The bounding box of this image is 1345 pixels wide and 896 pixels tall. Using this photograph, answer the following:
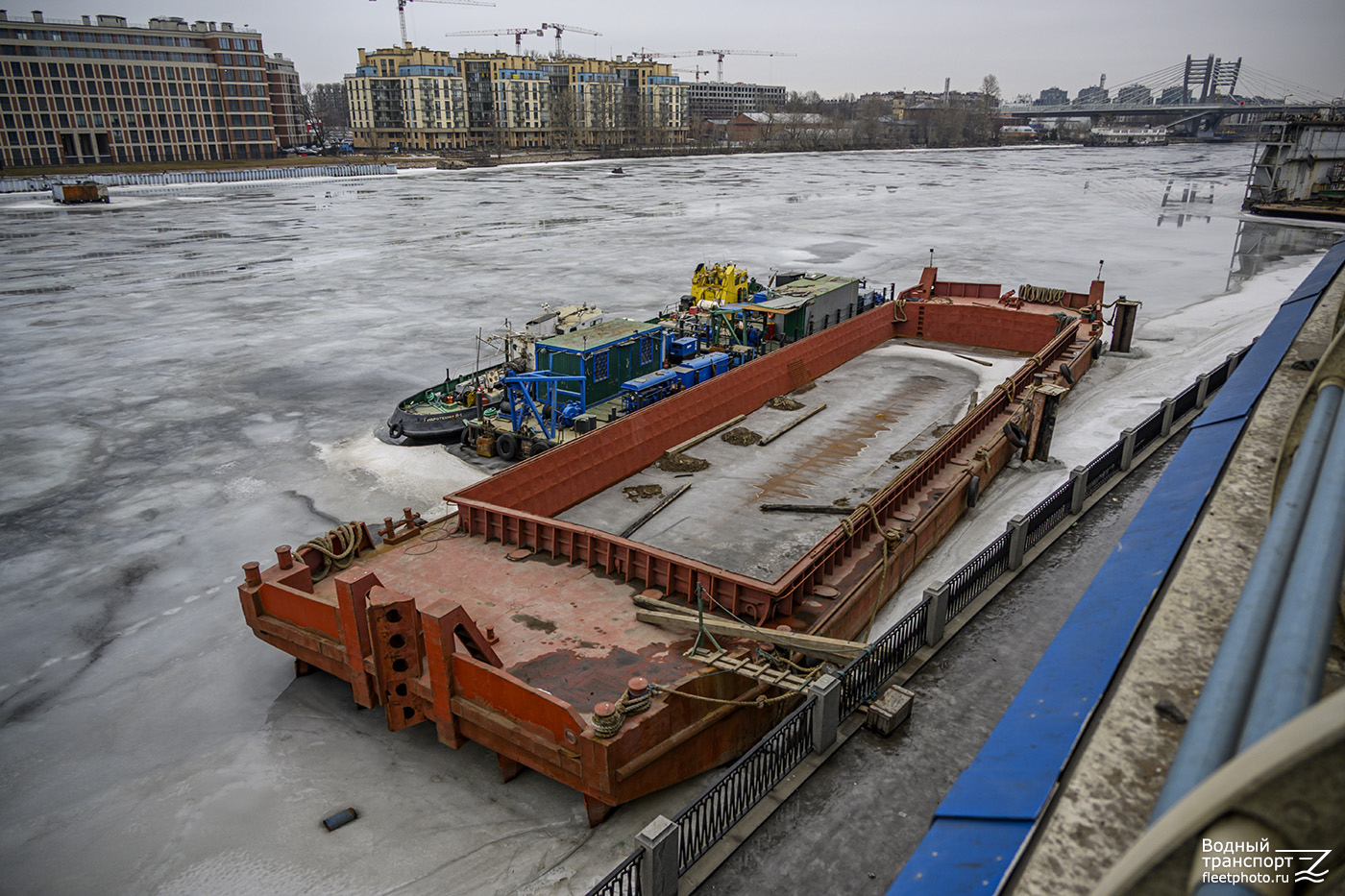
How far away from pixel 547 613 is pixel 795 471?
302 inches

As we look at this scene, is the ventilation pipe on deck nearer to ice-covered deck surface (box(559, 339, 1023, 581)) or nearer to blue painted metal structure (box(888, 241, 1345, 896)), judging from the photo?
ice-covered deck surface (box(559, 339, 1023, 581))

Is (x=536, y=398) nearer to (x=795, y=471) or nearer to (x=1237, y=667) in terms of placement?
(x=795, y=471)

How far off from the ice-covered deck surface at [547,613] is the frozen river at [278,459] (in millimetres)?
1318

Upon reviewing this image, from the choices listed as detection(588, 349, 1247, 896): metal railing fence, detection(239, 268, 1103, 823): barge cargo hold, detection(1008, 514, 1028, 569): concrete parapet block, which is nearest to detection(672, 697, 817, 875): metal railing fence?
detection(588, 349, 1247, 896): metal railing fence

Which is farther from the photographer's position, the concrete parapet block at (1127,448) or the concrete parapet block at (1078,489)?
the concrete parapet block at (1127,448)

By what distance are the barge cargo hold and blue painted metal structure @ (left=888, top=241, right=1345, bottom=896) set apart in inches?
163

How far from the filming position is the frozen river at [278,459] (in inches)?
365

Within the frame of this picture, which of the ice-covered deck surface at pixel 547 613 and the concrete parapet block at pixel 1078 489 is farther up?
the concrete parapet block at pixel 1078 489

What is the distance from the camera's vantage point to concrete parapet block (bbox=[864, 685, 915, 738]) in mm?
9523

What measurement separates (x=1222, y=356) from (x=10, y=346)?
1615 inches

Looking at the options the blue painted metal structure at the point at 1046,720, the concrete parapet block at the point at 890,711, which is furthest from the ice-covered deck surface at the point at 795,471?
the blue painted metal structure at the point at 1046,720

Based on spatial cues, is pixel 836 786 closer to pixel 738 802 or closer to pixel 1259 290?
pixel 738 802

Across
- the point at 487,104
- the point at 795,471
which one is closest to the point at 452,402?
the point at 795,471

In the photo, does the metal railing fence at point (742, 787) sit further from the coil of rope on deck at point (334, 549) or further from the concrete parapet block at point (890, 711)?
the coil of rope on deck at point (334, 549)
